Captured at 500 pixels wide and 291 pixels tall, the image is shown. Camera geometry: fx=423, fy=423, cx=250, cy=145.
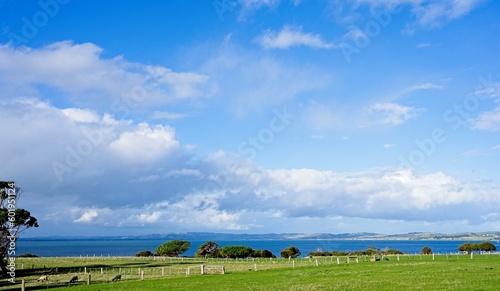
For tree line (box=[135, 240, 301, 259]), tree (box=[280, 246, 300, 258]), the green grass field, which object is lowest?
tree (box=[280, 246, 300, 258])

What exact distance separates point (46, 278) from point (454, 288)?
55.2 meters

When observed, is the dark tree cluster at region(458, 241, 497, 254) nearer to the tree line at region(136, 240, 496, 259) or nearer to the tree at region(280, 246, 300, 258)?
the tree line at region(136, 240, 496, 259)

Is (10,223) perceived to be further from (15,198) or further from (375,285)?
(375,285)

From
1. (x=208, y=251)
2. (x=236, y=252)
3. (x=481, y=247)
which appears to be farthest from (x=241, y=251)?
(x=481, y=247)

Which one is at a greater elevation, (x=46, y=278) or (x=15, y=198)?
(x=15, y=198)

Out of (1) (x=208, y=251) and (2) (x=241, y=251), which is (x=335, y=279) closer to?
(2) (x=241, y=251)

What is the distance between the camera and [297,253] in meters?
144

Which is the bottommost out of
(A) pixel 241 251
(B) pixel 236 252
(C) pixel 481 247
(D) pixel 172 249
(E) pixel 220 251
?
(C) pixel 481 247

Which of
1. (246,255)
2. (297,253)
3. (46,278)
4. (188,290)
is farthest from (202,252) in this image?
(188,290)

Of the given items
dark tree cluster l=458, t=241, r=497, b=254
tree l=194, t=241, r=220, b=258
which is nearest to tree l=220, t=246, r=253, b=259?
tree l=194, t=241, r=220, b=258

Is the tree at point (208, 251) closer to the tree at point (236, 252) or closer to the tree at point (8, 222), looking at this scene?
the tree at point (236, 252)

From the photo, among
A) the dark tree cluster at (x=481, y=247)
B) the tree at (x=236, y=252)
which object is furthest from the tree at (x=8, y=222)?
the dark tree cluster at (x=481, y=247)

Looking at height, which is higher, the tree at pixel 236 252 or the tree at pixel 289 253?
the tree at pixel 236 252

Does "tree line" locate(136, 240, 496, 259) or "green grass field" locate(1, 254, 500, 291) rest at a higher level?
"green grass field" locate(1, 254, 500, 291)
